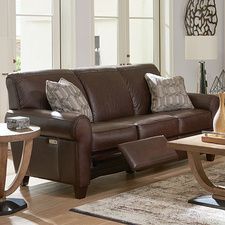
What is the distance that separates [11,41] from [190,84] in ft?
10.4

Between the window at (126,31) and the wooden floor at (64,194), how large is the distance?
2.15 meters

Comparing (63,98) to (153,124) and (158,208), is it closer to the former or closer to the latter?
(153,124)

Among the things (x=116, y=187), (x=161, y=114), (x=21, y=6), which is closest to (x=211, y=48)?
(x=161, y=114)

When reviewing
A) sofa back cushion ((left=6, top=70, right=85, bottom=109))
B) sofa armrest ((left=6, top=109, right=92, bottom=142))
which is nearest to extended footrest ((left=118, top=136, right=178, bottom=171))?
sofa armrest ((left=6, top=109, right=92, bottom=142))

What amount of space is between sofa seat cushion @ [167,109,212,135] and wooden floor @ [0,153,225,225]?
0.37 meters

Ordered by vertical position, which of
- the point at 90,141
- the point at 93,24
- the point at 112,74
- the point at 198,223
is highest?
the point at 93,24

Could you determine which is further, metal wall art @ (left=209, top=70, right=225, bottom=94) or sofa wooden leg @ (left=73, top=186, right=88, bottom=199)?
metal wall art @ (left=209, top=70, right=225, bottom=94)

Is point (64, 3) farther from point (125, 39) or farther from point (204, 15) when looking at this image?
point (204, 15)

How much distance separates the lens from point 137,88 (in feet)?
19.2

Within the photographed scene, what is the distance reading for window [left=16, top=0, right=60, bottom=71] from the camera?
632 cm

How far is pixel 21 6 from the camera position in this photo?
6.29 metres

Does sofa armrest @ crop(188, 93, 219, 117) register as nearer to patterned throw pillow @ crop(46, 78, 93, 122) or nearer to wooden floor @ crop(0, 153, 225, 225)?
wooden floor @ crop(0, 153, 225, 225)

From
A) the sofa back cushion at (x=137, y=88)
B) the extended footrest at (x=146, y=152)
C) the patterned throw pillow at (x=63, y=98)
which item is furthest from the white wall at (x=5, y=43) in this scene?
the extended footrest at (x=146, y=152)

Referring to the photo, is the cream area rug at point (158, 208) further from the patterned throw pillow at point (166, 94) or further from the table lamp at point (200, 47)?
the table lamp at point (200, 47)
